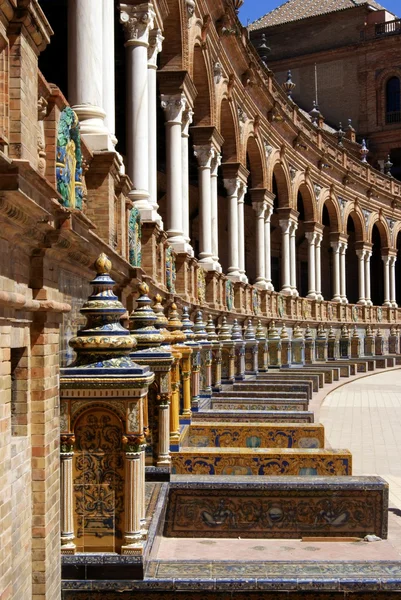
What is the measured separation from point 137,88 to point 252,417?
17.0 feet

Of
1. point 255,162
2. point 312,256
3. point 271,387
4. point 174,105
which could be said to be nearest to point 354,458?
point 271,387

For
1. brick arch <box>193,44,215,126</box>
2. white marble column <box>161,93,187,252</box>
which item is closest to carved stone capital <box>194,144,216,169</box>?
brick arch <box>193,44,215,126</box>

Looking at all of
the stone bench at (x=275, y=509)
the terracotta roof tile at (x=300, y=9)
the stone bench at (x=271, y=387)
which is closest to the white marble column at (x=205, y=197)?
the stone bench at (x=271, y=387)

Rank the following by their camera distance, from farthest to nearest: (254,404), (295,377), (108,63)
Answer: (295,377) → (254,404) → (108,63)

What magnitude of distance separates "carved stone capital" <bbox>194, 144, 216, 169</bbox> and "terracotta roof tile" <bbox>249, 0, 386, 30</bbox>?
32952 mm

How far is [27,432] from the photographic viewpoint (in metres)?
4.48

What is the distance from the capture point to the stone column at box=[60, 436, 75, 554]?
4.92 m

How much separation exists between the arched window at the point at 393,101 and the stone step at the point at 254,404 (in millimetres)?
39125

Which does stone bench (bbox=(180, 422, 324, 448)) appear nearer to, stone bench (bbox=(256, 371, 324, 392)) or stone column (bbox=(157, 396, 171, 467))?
stone column (bbox=(157, 396, 171, 467))

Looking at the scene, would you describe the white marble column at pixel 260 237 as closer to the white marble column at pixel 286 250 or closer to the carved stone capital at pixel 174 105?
the white marble column at pixel 286 250

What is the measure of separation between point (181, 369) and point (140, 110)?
13.6ft

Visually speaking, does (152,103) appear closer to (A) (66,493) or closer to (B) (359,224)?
(A) (66,493)

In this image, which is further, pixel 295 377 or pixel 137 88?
pixel 295 377

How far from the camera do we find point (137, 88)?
12.1 metres
